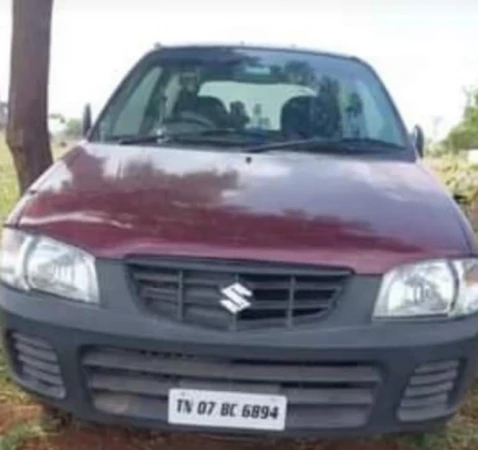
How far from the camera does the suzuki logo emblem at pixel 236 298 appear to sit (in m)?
2.70

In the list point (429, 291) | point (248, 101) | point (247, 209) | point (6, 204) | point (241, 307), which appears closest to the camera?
point (241, 307)

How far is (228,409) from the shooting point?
9.02 feet

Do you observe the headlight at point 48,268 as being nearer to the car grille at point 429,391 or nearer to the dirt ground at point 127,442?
the dirt ground at point 127,442

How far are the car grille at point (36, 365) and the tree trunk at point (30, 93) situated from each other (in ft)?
8.36

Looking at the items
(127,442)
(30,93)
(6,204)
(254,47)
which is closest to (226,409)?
(127,442)

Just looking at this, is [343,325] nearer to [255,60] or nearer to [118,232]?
[118,232]

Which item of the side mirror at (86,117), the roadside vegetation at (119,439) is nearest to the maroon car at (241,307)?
the roadside vegetation at (119,439)

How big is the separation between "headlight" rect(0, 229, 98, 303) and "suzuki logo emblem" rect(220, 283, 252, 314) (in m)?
0.41

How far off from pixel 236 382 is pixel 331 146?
1548 millimetres

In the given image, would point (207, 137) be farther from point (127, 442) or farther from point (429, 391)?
point (429, 391)

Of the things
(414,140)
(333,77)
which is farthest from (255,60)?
(414,140)

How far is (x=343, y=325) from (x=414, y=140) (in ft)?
6.53

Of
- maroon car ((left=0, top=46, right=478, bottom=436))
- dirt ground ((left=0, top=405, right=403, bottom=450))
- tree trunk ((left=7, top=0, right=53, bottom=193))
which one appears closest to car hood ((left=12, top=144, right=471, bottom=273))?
maroon car ((left=0, top=46, right=478, bottom=436))

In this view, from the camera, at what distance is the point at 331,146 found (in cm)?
399
